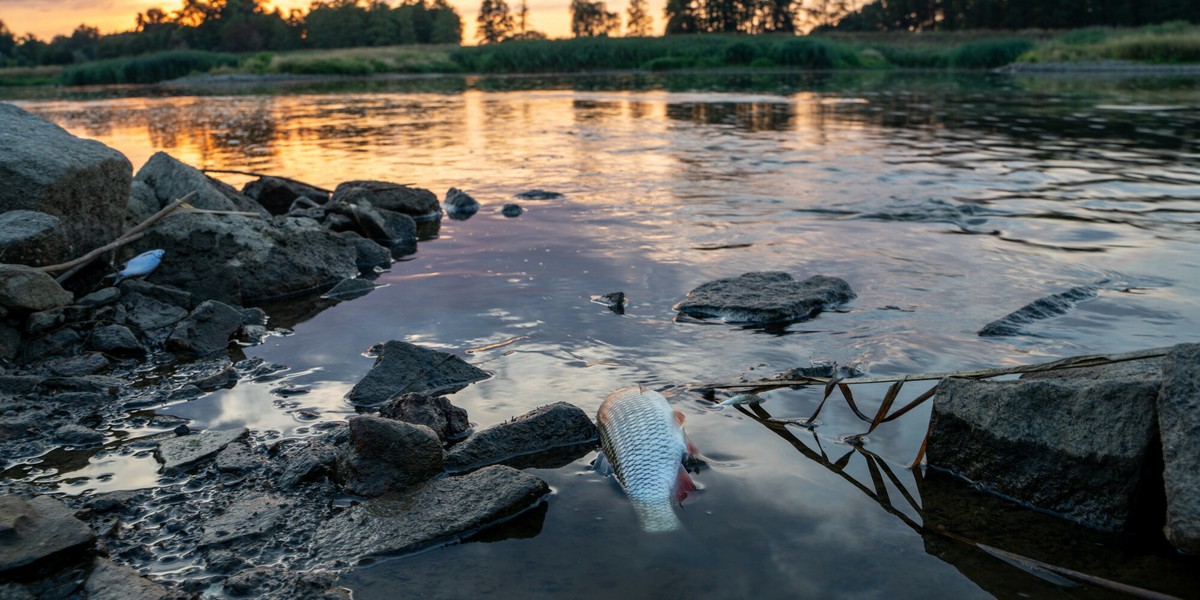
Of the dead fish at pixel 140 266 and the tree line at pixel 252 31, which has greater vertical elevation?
the tree line at pixel 252 31

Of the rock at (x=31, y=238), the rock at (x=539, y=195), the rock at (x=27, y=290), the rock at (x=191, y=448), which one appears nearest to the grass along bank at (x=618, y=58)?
the rock at (x=539, y=195)

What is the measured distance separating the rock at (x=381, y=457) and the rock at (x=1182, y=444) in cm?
272

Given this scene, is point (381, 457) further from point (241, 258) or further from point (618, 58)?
point (618, 58)

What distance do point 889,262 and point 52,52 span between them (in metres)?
102

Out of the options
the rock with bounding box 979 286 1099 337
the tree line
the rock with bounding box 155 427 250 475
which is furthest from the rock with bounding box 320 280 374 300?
the tree line

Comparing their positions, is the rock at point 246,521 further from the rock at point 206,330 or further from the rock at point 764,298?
the rock at point 764,298

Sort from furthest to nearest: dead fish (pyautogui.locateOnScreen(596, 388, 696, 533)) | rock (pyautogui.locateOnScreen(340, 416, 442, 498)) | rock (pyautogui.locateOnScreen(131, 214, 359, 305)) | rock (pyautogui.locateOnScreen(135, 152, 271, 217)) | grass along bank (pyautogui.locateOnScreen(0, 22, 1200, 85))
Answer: grass along bank (pyautogui.locateOnScreen(0, 22, 1200, 85))
rock (pyautogui.locateOnScreen(135, 152, 271, 217))
rock (pyautogui.locateOnScreen(131, 214, 359, 305))
rock (pyautogui.locateOnScreen(340, 416, 442, 498))
dead fish (pyautogui.locateOnScreen(596, 388, 696, 533))

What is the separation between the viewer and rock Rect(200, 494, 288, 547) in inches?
127

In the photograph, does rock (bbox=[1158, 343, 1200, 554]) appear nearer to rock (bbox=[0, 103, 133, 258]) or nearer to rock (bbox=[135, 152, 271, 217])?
rock (bbox=[0, 103, 133, 258])

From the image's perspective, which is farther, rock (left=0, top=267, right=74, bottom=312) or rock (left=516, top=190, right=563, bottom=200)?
rock (left=516, top=190, right=563, bottom=200)

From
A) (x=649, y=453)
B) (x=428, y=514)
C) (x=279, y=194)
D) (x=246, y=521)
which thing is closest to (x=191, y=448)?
(x=246, y=521)

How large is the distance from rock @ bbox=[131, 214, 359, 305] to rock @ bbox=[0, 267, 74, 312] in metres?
0.90

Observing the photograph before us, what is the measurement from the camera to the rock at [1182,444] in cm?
284

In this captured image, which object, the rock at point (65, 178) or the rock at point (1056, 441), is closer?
the rock at point (1056, 441)
